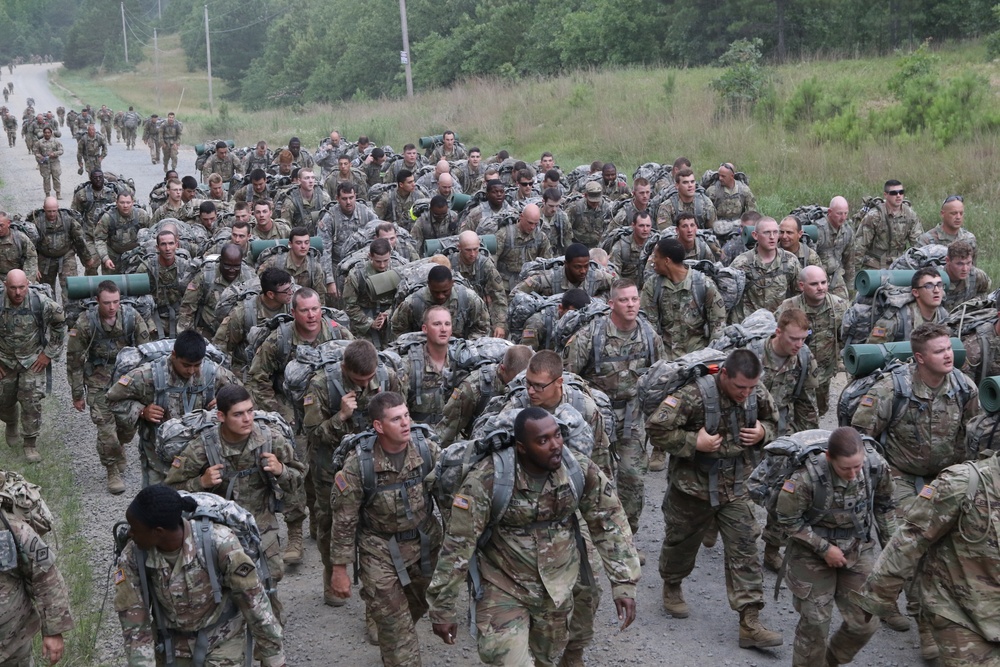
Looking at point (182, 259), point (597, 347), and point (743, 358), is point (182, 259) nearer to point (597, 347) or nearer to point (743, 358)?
point (597, 347)

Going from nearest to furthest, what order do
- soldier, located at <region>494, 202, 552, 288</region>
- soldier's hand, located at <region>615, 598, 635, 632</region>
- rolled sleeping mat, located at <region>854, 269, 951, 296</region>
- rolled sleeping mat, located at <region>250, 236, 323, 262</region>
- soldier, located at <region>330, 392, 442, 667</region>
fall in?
1. soldier's hand, located at <region>615, 598, 635, 632</region>
2. soldier, located at <region>330, 392, 442, 667</region>
3. rolled sleeping mat, located at <region>854, 269, 951, 296</region>
4. rolled sleeping mat, located at <region>250, 236, 323, 262</region>
5. soldier, located at <region>494, 202, 552, 288</region>

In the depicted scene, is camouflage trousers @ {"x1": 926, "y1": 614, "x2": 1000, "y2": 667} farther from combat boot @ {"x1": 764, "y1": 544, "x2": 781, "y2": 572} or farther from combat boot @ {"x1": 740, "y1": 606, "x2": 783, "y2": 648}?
combat boot @ {"x1": 764, "y1": 544, "x2": 781, "y2": 572}

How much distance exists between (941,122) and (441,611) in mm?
17682

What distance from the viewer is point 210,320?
37.8 feet

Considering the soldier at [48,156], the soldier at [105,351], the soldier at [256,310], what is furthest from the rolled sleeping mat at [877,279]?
the soldier at [48,156]

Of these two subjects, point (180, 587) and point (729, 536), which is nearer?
point (180, 587)

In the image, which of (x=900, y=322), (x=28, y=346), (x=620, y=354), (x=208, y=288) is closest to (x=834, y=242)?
(x=900, y=322)

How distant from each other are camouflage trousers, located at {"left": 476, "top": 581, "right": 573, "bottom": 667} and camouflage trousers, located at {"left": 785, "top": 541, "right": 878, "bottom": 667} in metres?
1.54

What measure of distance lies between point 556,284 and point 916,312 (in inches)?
126

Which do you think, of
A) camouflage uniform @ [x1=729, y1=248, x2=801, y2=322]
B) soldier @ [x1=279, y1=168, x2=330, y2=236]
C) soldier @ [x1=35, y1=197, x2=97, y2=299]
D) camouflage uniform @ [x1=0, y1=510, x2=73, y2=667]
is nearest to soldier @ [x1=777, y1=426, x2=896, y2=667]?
camouflage uniform @ [x1=0, y1=510, x2=73, y2=667]

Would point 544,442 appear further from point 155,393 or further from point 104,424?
point 104,424

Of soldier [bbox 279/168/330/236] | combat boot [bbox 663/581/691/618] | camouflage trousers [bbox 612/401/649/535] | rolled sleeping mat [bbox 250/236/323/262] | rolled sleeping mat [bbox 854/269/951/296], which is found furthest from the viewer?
soldier [bbox 279/168/330/236]

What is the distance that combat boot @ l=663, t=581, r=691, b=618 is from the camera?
309 inches

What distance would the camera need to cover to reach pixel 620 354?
8.47 metres
